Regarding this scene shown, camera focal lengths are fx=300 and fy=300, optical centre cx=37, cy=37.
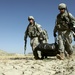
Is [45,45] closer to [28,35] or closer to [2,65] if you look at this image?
[28,35]

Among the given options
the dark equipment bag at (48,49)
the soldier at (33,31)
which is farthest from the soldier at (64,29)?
the soldier at (33,31)

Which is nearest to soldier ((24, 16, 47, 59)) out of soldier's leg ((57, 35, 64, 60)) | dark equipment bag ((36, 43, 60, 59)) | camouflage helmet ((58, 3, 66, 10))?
dark equipment bag ((36, 43, 60, 59))

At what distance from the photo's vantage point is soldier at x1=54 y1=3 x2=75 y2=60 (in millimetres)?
13305

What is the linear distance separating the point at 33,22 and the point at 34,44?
4.09ft

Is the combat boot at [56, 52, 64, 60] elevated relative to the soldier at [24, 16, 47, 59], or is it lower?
lower

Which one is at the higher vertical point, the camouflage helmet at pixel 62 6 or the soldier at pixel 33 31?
the camouflage helmet at pixel 62 6

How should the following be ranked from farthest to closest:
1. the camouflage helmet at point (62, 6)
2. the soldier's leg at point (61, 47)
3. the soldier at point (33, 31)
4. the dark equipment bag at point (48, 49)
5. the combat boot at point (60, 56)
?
the soldier at point (33, 31) < the dark equipment bag at point (48, 49) < the camouflage helmet at point (62, 6) < the soldier's leg at point (61, 47) < the combat boot at point (60, 56)

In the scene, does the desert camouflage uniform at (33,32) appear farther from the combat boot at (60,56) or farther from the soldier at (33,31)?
the combat boot at (60,56)

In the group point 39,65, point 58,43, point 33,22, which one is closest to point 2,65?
point 39,65

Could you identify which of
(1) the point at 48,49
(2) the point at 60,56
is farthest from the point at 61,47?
(1) the point at 48,49

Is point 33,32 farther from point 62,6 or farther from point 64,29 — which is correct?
point 62,6

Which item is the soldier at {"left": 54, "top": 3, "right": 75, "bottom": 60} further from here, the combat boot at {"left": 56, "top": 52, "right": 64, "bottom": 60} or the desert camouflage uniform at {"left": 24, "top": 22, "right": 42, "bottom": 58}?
the desert camouflage uniform at {"left": 24, "top": 22, "right": 42, "bottom": 58}

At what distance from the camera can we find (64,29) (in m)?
13.6

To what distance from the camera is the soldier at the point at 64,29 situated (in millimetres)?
13305
